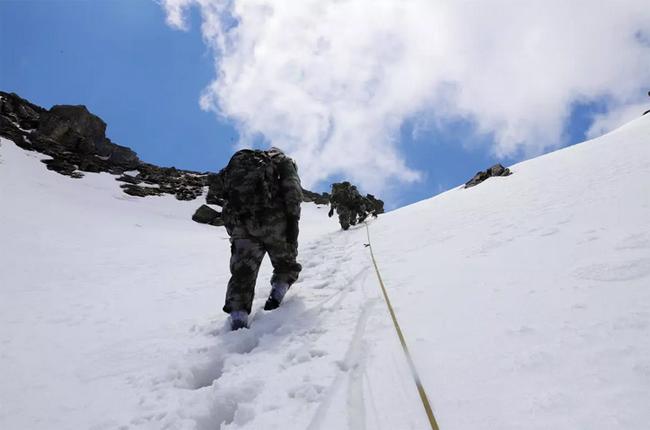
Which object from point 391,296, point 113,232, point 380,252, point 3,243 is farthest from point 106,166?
point 391,296

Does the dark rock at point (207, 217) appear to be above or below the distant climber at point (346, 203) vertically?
above

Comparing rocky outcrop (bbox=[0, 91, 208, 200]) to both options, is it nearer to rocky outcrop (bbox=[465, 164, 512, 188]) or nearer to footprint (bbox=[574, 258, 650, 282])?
rocky outcrop (bbox=[465, 164, 512, 188])

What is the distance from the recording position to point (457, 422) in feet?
5.93

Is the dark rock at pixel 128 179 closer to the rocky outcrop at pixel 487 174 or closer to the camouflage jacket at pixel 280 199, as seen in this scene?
the rocky outcrop at pixel 487 174

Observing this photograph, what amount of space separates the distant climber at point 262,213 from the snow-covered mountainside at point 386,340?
0.51 metres

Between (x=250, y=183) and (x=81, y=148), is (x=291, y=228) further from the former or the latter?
(x=81, y=148)

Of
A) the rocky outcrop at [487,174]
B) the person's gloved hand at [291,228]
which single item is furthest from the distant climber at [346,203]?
the person's gloved hand at [291,228]

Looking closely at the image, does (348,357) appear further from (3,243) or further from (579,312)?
(3,243)

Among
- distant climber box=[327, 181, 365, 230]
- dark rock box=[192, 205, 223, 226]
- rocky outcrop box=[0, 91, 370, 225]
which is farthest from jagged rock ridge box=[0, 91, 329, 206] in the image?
distant climber box=[327, 181, 365, 230]

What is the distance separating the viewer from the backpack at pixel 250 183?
14.9 ft

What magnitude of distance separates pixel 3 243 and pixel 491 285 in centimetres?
1185

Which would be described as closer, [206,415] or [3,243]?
[206,415]

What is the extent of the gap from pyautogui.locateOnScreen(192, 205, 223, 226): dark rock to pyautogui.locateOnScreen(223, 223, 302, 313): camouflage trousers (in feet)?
71.8

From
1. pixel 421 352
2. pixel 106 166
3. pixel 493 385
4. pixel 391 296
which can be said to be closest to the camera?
pixel 493 385
